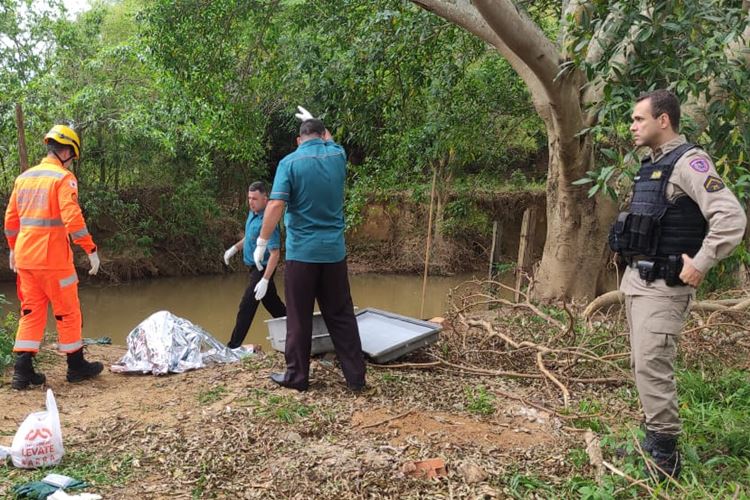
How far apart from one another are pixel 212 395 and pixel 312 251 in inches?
42.5

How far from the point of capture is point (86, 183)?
1196cm

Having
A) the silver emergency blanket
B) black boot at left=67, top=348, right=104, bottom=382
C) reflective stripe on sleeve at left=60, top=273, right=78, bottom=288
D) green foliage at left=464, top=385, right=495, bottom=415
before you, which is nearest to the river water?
the silver emergency blanket

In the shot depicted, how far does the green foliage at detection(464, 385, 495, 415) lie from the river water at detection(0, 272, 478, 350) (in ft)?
14.9

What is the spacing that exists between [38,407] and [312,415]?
1.73 m

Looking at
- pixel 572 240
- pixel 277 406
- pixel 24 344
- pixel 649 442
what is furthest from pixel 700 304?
pixel 24 344

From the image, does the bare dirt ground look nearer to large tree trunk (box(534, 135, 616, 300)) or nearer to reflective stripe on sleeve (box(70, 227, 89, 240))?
reflective stripe on sleeve (box(70, 227, 89, 240))

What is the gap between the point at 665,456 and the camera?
9.13ft

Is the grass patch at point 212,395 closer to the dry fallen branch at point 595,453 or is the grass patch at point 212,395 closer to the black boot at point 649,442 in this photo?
the dry fallen branch at point 595,453

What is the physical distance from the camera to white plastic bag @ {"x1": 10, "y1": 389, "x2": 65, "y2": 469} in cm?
281

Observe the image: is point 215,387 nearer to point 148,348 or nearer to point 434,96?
point 148,348

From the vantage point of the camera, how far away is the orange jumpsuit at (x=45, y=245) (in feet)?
13.3

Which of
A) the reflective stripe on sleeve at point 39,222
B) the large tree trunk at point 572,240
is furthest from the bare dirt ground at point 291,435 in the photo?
the large tree trunk at point 572,240

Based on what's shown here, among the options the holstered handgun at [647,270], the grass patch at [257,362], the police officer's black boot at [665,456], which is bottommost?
the grass patch at [257,362]

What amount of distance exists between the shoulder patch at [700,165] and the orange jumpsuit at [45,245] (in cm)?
355
